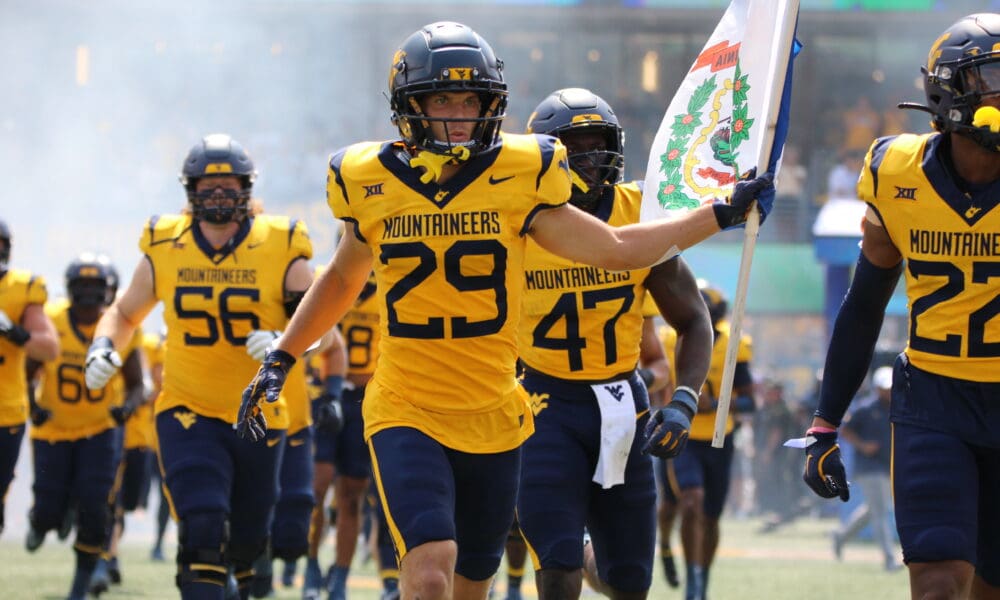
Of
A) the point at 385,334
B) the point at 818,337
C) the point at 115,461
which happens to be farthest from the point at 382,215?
the point at 818,337

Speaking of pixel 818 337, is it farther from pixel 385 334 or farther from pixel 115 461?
pixel 385 334

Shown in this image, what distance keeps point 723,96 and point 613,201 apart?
0.71 meters

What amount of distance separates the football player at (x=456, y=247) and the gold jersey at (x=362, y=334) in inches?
209

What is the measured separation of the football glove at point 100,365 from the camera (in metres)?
6.27

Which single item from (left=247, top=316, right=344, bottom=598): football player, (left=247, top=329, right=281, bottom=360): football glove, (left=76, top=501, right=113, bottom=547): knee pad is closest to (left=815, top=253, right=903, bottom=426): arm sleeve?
(left=247, top=329, right=281, bottom=360): football glove

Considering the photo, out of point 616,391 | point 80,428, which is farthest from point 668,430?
point 80,428

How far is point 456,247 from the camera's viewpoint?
15.2 ft

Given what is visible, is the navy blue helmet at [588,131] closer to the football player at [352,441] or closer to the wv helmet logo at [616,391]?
the wv helmet logo at [616,391]

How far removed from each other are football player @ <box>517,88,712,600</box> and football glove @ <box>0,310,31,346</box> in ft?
13.1

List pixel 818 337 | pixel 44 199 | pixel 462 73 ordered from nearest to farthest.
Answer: pixel 462 73 → pixel 818 337 → pixel 44 199

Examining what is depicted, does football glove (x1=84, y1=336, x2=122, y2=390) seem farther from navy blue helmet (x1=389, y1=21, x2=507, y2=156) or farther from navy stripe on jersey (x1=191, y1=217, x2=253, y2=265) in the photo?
navy blue helmet (x1=389, y1=21, x2=507, y2=156)

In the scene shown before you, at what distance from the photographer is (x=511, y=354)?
4.86 meters

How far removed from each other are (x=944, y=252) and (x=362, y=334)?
6028 mm

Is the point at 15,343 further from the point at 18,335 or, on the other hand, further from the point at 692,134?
the point at 692,134
